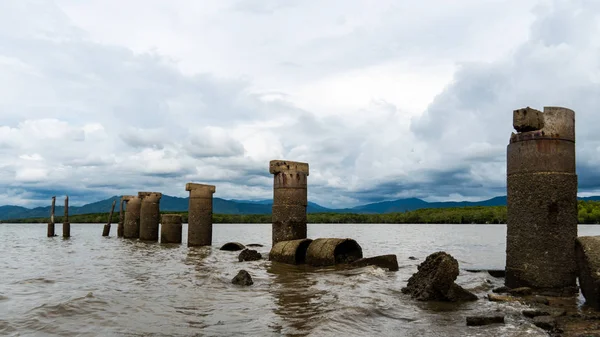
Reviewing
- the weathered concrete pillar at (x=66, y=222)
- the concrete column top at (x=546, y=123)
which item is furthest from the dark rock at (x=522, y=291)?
the weathered concrete pillar at (x=66, y=222)

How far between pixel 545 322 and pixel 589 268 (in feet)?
5.82

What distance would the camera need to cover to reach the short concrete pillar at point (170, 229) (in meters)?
26.2

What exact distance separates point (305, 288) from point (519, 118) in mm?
5700

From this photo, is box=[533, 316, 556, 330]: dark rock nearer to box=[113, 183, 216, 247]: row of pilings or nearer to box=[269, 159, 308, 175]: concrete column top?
box=[269, 159, 308, 175]: concrete column top

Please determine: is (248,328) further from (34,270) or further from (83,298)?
(34,270)

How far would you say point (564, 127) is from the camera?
8.91 meters

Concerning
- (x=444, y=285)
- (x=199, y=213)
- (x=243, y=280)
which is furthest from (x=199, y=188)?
(x=444, y=285)

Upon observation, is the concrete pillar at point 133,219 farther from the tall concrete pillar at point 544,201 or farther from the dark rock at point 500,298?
the tall concrete pillar at point 544,201

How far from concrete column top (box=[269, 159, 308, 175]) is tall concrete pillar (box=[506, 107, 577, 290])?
8154 millimetres

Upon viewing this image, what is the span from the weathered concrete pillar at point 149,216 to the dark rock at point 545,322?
2343 centimetres

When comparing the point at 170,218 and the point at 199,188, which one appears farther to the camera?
the point at 170,218

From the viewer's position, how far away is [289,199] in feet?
52.3

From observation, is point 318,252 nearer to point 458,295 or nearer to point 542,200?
point 458,295

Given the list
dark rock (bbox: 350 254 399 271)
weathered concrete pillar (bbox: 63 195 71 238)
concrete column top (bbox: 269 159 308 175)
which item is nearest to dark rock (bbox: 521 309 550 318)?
dark rock (bbox: 350 254 399 271)
